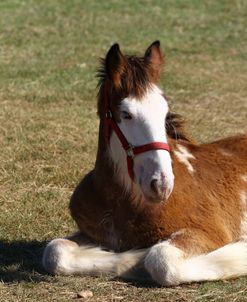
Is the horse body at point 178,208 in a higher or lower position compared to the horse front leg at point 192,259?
higher

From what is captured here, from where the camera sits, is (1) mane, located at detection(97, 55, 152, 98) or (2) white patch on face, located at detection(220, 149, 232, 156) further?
(2) white patch on face, located at detection(220, 149, 232, 156)

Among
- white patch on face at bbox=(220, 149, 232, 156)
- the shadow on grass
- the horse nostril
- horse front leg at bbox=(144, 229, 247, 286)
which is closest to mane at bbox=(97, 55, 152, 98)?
the horse nostril

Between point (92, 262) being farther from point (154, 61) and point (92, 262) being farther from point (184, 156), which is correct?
point (154, 61)

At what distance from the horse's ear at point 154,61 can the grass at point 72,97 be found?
1344mm

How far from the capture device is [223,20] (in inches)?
653

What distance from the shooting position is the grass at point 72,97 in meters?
5.36

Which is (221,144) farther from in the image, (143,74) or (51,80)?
(51,80)

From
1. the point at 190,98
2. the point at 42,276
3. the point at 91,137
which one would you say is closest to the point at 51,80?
the point at 190,98

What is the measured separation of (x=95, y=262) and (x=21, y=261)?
687mm

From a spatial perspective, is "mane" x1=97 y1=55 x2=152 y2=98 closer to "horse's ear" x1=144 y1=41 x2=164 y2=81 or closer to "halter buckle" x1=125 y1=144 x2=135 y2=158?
"horse's ear" x1=144 y1=41 x2=164 y2=81

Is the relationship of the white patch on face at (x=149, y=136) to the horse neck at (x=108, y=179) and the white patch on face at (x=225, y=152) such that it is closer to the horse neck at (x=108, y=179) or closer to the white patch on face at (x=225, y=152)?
the horse neck at (x=108, y=179)

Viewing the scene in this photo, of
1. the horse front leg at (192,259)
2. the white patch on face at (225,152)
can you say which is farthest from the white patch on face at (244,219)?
the white patch on face at (225,152)

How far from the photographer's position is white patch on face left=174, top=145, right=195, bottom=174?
580cm

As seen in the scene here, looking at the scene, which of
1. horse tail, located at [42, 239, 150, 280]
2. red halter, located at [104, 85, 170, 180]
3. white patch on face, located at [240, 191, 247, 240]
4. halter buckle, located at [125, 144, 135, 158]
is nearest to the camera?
red halter, located at [104, 85, 170, 180]
